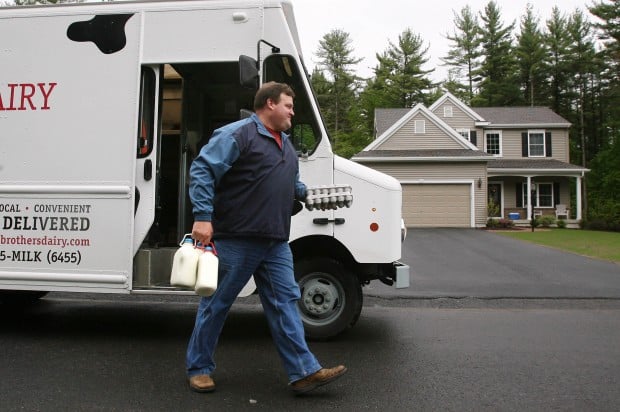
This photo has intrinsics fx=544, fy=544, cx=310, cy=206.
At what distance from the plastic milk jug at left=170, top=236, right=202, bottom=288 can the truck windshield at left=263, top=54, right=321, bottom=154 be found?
2012 millimetres

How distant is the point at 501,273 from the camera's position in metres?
10.8

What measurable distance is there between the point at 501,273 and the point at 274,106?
8.49m

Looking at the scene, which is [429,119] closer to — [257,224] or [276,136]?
[276,136]

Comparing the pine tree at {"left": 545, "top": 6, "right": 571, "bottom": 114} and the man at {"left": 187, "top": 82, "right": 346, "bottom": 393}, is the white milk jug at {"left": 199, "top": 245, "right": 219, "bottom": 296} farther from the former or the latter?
the pine tree at {"left": 545, "top": 6, "right": 571, "bottom": 114}

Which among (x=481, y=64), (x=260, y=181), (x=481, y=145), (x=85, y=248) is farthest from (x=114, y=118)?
(x=481, y=64)

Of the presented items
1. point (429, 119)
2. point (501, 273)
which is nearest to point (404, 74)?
point (429, 119)

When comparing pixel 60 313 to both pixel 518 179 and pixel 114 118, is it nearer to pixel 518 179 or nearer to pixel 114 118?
pixel 114 118

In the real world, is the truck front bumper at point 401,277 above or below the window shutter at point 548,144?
below

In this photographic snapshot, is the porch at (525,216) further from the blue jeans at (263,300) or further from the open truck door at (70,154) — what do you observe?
the blue jeans at (263,300)

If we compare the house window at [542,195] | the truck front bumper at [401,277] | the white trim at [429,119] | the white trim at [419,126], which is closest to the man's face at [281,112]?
the truck front bumper at [401,277]

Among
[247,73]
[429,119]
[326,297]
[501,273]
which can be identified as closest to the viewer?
[247,73]

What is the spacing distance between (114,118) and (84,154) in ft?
1.43

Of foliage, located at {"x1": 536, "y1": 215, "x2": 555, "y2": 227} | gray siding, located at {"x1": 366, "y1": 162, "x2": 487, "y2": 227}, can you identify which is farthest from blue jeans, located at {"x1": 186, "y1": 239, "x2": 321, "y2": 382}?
foliage, located at {"x1": 536, "y1": 215, "x2": 555, "y2": 227}

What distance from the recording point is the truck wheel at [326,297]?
5.11 m
